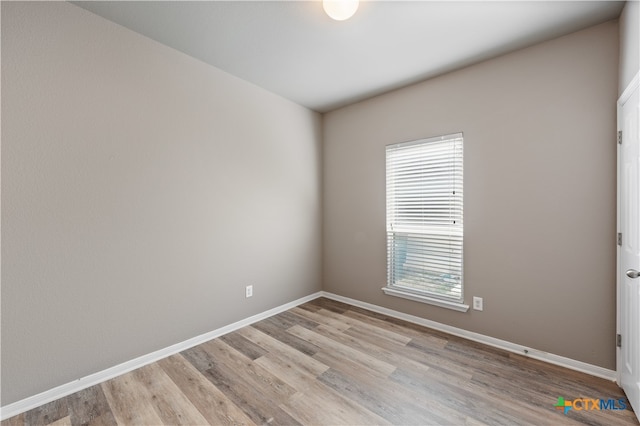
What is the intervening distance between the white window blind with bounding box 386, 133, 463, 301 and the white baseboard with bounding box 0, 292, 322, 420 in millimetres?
1845

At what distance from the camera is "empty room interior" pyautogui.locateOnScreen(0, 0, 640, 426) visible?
172 centimetres

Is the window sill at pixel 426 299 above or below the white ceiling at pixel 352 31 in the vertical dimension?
below

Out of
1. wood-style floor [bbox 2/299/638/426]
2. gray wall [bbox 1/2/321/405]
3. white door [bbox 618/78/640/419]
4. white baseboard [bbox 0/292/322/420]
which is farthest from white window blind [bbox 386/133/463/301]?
white baseboard [bbox 0/292/322/420]

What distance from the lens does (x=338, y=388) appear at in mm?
1907

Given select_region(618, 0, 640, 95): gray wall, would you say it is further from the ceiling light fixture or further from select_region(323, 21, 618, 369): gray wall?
the ceiling light fixture

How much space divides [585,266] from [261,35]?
3.11 metres

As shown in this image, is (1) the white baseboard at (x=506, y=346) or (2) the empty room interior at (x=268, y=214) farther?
(1) the white baseboard at (x=506, y=346)

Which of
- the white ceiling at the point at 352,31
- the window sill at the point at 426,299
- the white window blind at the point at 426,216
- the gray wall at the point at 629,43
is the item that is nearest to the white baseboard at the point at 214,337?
the window sill at the point at 426,299

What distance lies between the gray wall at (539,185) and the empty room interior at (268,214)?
2cm

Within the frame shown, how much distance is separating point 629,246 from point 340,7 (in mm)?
2397

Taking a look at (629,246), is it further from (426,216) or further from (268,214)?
(268,214)

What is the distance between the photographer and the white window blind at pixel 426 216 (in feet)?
8.92

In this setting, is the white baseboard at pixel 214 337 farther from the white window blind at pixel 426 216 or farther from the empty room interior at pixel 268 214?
the white window blind at pixel 426 216

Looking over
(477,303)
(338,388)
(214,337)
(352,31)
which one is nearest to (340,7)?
(352,31)
